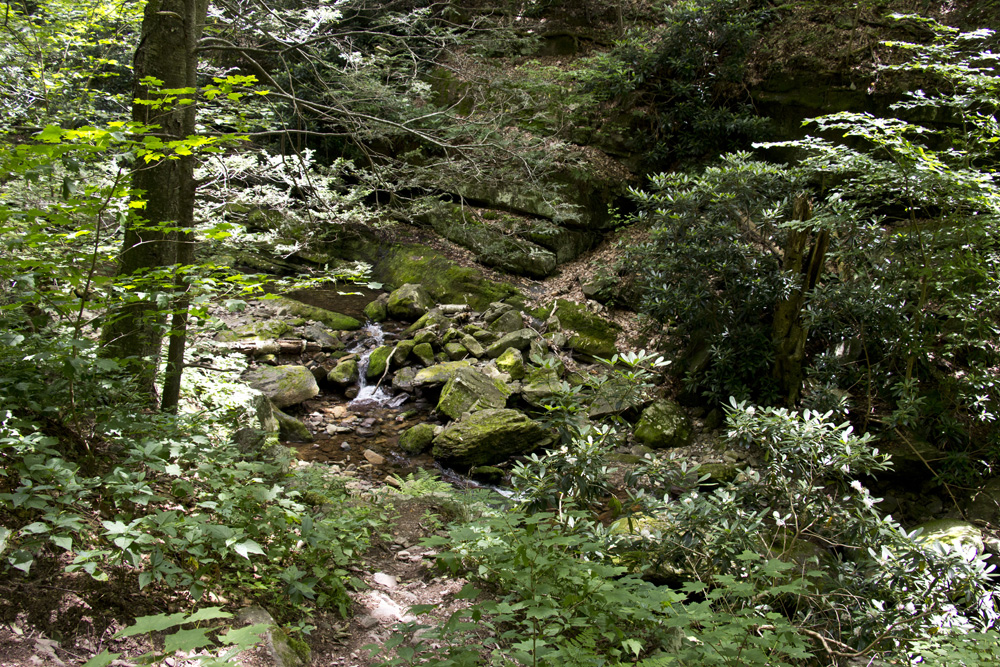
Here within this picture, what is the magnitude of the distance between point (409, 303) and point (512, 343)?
2.49 meters

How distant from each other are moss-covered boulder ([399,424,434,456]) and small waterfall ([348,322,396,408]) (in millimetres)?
1112

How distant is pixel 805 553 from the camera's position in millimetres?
3896

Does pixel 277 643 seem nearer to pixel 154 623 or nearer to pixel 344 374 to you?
pixel 154 623

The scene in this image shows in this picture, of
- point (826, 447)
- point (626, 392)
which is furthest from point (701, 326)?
point (626, 392)

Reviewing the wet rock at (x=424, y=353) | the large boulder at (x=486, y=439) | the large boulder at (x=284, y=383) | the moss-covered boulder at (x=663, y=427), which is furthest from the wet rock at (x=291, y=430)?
the moss-covered boulder at (x=663, y=427)

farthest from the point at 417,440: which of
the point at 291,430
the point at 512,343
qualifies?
the point at 512,343

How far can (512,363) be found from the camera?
7.40m

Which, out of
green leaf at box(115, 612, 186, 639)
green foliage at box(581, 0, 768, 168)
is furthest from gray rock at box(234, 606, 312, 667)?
green foliage at box(581, 0, 768, 168)

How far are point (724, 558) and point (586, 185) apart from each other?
28.9ft

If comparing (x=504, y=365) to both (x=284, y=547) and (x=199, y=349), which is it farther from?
(x=284, y=547)

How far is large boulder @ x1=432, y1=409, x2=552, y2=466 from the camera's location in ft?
19.0

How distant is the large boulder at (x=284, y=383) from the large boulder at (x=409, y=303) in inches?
105

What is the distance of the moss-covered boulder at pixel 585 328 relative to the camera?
8047mm

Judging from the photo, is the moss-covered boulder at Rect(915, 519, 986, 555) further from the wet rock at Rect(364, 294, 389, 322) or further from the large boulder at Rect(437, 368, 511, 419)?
the wet rock at Rect(364, 294, 389, 322)
